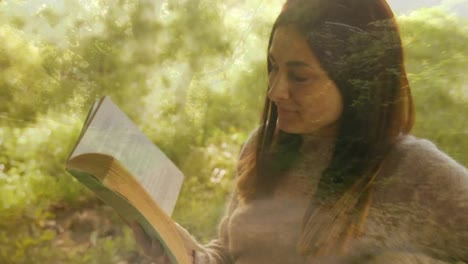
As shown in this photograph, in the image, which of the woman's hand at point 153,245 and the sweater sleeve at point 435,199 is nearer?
the sweater sleeve at point 435,199

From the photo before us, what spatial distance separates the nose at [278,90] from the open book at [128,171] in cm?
23

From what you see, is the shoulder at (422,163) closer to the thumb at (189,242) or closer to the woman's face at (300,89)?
the woman's face at (300,89)

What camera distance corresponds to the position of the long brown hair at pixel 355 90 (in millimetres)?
736

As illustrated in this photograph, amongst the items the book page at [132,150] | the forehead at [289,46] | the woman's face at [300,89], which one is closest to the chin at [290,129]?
the woman's face at [300,89]

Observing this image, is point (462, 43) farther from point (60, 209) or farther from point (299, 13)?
point (60, 209)

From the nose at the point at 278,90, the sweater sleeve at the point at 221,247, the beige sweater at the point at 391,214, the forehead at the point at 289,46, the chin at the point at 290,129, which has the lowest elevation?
the sweater sleeve at the point at 221,247

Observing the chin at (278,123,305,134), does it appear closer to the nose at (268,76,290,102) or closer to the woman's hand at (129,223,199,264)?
the nose at (268,76,290,102)

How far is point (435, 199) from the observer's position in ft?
2.33

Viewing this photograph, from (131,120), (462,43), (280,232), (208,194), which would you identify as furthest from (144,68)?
(462,43)

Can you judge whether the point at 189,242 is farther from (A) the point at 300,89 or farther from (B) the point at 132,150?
(A) the point at 300,89

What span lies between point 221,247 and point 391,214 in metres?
0.34

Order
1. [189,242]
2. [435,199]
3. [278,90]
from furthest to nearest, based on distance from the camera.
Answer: [189,242] < [278,90] < [435,199]

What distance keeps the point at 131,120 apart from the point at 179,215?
0.21 metres

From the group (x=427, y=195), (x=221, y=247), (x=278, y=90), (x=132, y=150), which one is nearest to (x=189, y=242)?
(x=221, y=247)
